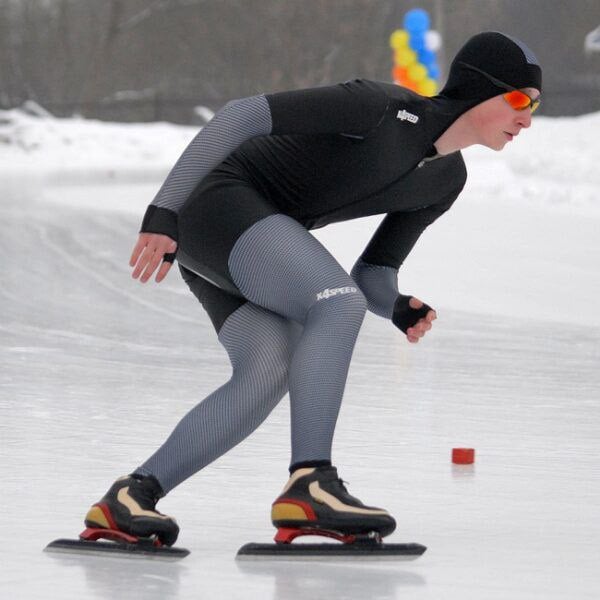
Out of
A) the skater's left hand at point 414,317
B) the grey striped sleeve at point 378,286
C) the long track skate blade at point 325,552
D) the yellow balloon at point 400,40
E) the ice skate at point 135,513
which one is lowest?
the long track skate blade at point 325,552

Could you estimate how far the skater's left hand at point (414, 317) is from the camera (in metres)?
3.82

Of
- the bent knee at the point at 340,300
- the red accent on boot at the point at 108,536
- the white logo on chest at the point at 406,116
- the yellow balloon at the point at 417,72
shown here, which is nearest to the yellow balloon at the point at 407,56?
the yellow balloon at the point at 417,72

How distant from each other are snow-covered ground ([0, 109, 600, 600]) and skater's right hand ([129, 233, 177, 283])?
0.62 m

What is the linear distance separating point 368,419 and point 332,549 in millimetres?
2182

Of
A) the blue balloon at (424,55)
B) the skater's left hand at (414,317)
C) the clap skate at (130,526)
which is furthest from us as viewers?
the blue balloon at (424,55)

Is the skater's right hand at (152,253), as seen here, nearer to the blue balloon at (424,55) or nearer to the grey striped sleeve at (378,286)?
the grey striped sleeve at (378,286)

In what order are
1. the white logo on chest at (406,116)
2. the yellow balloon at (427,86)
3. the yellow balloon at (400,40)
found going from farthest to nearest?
the yellow balloon at (400,40) → the yellow balloon at (427,86) → the white logo on chest at (406,116)

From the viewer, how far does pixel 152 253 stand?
327 cm

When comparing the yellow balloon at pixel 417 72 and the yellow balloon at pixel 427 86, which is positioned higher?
the yellow balloon at pixel 417 72

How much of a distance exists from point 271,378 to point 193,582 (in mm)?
561

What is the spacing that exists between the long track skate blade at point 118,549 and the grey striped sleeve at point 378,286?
35.4 inches

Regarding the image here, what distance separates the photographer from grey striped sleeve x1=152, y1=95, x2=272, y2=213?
10.9ft

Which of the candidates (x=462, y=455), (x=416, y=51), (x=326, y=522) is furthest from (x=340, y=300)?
(x=416, y=51)

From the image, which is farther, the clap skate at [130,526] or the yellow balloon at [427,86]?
the yellow balloon at [427,86]
